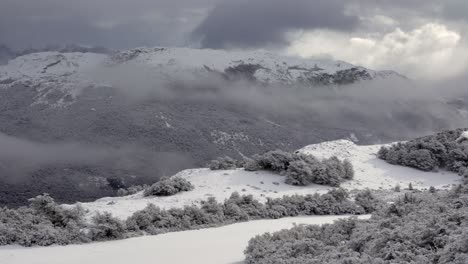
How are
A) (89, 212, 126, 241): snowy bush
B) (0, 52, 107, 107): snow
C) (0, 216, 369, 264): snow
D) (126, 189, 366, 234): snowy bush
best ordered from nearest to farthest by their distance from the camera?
(0, 216, 369, 264): snow → (89, 212, 126, 241): snowy bush → (126, 189, 366, 234): snowy bush → (0, 52, 107, 107): snow

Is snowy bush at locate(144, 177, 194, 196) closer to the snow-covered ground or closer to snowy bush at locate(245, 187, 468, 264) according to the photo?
the snow-covered ground

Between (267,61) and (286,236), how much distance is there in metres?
140

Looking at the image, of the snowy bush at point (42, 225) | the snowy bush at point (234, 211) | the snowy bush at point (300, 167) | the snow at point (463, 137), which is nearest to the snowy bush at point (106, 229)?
the snowy bush at point (42, 225)

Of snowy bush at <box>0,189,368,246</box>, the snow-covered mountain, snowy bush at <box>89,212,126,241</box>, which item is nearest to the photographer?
the snow-covered mountain

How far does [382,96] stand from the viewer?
14712 centimetres

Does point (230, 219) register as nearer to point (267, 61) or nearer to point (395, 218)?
point (395, 218)

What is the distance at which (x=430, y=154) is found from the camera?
76.5 ft

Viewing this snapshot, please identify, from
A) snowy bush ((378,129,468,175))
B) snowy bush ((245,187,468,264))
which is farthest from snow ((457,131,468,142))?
snowy bush ((245,187,468,264))

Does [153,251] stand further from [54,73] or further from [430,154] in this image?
[54,73]

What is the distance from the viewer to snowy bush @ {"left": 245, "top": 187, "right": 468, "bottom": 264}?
7344mm

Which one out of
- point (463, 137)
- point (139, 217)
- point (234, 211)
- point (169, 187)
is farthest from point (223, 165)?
point (463, 137)

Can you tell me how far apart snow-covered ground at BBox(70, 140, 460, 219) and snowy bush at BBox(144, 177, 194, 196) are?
0.90ft

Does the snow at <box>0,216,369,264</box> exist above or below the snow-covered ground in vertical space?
above

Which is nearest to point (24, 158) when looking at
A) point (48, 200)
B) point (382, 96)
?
point (48, 200)
